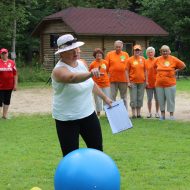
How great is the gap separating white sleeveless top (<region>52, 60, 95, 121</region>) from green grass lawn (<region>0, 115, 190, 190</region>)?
1.25m

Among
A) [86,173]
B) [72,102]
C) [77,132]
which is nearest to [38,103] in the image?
[77,132]

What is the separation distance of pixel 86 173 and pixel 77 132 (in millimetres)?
876

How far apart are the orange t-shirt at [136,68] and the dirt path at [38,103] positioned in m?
1.52

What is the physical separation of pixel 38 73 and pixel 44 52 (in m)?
8.22

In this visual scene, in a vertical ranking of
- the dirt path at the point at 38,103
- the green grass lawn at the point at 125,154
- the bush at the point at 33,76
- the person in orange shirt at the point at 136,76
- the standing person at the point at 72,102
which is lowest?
the bush at the point at 33,76

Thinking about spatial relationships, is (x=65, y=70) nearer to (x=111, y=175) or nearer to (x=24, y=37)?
(x=111, y=175)

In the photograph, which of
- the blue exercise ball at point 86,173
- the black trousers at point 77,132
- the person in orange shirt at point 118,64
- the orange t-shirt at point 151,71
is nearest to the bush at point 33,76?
the person in orange shirt at point 118,64

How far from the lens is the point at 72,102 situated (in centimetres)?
595

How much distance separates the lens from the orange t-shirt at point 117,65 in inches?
531

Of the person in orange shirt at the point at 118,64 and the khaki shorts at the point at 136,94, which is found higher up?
the person in orange shirt at the point at 118,64

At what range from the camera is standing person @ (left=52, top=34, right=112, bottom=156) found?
5.86m

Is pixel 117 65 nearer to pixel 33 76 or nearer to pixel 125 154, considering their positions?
pixel 125 154

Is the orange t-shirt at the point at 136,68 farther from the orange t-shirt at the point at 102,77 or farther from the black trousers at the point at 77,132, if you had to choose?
the black trousers at the point at 77,132

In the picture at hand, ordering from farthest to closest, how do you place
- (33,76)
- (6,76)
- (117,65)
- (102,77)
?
(33,76)
(117,65)
(6,76)
(102,77)
